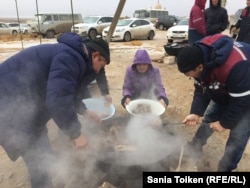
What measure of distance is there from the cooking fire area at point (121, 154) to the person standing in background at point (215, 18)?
3.13 m

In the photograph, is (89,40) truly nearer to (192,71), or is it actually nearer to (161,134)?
(192,71)

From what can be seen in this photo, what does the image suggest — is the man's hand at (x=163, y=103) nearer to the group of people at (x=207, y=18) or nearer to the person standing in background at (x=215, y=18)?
the group of people at (x=207, y=18)

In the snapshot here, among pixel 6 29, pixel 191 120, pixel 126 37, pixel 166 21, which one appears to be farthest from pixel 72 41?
pixel 166 21

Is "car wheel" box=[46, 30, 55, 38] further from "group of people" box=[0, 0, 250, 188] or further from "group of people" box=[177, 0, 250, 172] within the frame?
"group of people" box=[0, 0, 250, 188]

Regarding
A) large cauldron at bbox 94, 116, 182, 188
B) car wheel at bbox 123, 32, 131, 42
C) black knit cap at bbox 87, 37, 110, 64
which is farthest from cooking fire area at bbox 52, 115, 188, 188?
car wheel at bbox 123, 32, 131, 42

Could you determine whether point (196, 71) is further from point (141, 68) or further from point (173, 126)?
point (173, 126)

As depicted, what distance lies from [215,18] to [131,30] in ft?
37.3

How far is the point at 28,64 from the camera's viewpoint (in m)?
2.06

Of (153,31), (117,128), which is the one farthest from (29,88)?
(153,31)

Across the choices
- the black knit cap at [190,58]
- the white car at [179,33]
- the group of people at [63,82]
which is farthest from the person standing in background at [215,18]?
the white car at [179,33]

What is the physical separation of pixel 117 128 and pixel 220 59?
1.66m

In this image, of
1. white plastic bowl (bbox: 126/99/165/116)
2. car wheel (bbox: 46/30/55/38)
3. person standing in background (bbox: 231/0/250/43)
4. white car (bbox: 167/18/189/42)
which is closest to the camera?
white plastic bowl (bbox: 126/99/165/116)

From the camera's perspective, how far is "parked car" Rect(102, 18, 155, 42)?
51.9ft

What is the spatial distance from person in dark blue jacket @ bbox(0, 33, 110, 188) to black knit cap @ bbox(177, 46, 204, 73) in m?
0.59
